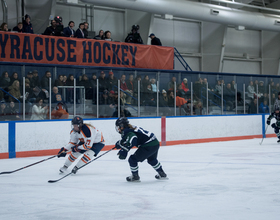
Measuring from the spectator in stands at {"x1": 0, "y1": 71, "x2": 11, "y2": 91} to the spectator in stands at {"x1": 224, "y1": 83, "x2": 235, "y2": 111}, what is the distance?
6.59m

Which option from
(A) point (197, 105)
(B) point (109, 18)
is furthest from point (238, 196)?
(B) point (109, 18)

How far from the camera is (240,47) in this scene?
1956 cm

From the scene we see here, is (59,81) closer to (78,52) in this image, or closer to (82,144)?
(78,52)

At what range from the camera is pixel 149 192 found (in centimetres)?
446

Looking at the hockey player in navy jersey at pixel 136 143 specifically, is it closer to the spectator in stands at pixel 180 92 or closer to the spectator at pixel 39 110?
the spectator at pixel 39 110

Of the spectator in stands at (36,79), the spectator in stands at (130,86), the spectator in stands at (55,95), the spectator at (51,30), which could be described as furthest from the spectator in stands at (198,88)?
the spectator in stands at (36,79)

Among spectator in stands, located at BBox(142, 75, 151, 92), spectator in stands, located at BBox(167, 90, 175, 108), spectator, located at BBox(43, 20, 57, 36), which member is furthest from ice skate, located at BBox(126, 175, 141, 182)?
spectator, located at BBox(43, 20, 57, 36)

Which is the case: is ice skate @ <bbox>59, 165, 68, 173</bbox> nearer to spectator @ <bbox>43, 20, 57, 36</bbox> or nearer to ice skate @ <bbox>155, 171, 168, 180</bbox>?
ice skate @ <bbox>155, 171, 168, 180</bbox>

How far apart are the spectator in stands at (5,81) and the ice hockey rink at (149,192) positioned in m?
1.87

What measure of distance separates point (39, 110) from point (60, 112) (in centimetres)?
51

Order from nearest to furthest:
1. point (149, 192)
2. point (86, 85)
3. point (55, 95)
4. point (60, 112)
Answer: point (149, 192) < point (55, 95) < point (60, 112) < point (86, 85)

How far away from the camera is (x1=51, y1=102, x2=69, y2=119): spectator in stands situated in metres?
8.86

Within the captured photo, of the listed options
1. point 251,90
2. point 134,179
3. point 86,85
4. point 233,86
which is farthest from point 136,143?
point 251,90

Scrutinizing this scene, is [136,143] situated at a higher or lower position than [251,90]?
lower
